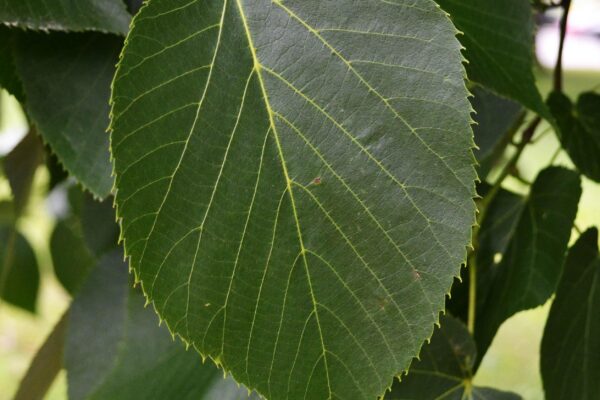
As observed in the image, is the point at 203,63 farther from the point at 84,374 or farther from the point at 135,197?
the point at 84,374

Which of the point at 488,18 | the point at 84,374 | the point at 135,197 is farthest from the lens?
the point at 84,374

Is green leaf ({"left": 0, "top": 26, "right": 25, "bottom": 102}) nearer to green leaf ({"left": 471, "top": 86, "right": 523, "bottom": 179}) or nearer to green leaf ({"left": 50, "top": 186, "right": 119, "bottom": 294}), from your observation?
green leaf ({"left": 50, "top": 186, "right": 119, "bottom": 294})

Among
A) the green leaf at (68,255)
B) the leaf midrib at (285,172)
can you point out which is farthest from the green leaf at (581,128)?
the green leaf at (68,255)

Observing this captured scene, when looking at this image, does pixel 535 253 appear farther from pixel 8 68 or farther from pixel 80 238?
pixel 80 238

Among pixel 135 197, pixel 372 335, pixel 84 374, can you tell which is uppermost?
pixel 135 197

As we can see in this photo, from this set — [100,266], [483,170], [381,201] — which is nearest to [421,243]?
[381,201]

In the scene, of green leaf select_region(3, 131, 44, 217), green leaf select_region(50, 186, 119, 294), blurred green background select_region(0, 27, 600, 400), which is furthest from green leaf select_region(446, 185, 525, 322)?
blurred green background select_region(0, 27, 600, 400)

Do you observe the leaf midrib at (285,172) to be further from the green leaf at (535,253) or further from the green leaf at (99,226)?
the green leaf at (99,226)
